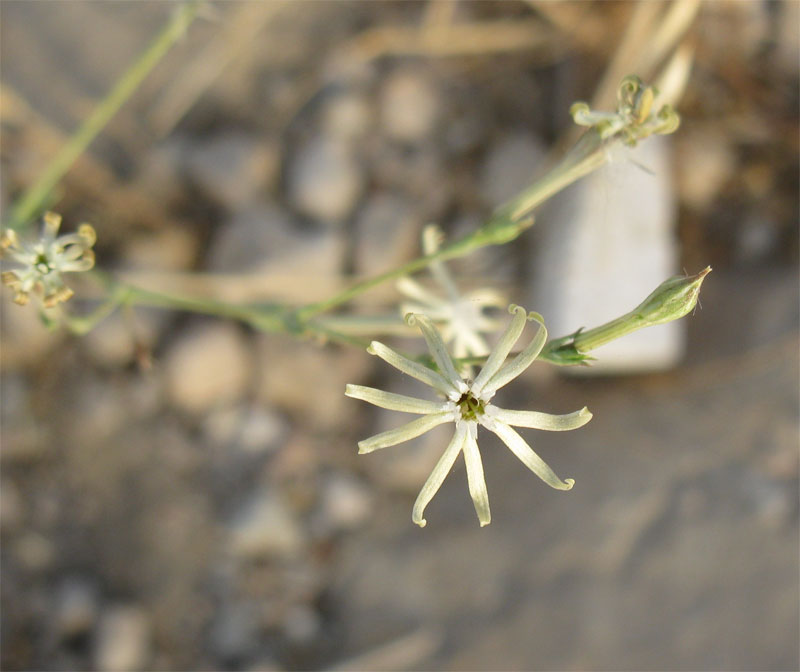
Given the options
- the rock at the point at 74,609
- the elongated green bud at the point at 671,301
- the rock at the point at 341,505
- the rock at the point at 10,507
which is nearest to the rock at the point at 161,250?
the rock at the point at 10,507

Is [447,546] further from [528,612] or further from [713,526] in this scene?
[713,526]

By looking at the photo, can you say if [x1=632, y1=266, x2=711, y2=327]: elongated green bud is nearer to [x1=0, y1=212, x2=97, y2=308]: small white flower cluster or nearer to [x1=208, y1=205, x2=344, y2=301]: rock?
[x1=0, y1=212, x2=97, y2=308]: small white flower cluster

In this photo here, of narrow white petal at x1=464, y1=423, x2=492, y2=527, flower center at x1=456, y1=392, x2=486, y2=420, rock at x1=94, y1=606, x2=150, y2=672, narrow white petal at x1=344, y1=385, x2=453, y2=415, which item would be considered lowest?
narrow white petal at x1=464, y1=423, x2=492, y2=527

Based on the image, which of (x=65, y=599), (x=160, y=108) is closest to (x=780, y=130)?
(x=160, y=108)

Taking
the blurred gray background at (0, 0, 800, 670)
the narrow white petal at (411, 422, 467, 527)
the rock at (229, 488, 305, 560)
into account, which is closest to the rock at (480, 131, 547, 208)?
the blurred gray background at (0, 0, 800, 670)

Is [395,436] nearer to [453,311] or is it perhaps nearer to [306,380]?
[453,311]

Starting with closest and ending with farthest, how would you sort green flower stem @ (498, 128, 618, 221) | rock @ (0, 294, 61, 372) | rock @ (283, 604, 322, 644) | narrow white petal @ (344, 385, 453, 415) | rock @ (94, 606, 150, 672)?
narrow white petal @ (344, 385, 453, 415) → green flower stem @ (498, 128, 618, 221) → rock @ (94, 606, 150, 672) → rock @ (0, 294, 61, 372) → rock @ (283, 604, 322, 644)
